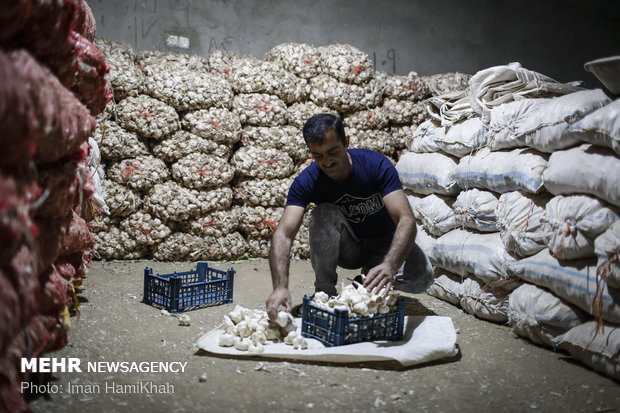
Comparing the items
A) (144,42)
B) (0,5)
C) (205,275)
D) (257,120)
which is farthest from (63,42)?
(144,42)

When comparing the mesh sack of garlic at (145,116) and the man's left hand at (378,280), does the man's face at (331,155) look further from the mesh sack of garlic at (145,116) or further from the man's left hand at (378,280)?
the mesh sack of garlic at (145,116)

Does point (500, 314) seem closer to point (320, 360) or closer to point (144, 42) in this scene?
point (320, 360)

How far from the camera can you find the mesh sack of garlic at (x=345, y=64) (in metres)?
5.02

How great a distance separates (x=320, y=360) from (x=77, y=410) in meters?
1.09

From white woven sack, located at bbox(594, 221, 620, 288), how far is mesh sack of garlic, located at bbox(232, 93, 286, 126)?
11.0 ft

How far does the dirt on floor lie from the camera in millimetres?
1948

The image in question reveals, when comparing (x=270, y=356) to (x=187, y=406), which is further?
(x=270, y=356)

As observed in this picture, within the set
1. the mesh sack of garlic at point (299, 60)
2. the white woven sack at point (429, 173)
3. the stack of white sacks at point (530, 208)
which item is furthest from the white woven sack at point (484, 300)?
the mesh sack of garlic at point (299, 60)

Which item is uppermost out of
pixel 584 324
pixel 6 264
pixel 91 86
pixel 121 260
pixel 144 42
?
pixel 144 42

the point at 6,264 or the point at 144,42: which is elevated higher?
the point at 144,42

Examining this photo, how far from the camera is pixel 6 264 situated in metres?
1.24

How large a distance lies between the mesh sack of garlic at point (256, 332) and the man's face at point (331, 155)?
917mm

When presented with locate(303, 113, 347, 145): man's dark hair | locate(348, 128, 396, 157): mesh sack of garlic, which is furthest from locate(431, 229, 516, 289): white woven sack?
locate(348, 128, 396, 157): mesh sack of garlic

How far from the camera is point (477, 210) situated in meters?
3.23
